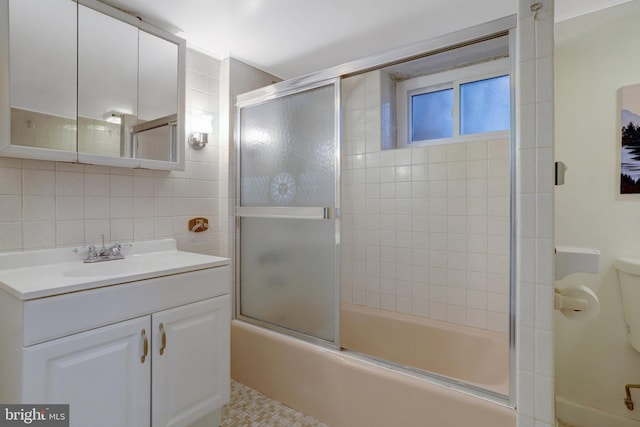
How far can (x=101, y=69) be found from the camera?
1660 mm

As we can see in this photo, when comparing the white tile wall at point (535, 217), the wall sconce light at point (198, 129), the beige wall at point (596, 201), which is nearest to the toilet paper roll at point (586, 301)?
the white tile wall at point (535, 217)

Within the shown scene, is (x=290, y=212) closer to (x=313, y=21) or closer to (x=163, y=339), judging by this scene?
(x=163, y=339)

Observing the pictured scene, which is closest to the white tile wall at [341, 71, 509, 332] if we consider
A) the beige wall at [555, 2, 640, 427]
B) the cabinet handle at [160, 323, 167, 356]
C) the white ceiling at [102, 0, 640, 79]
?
the beige wall at [555, 2, 640, 427]

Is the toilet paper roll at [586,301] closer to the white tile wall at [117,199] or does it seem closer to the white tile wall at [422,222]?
the white tile wall at [422,222]

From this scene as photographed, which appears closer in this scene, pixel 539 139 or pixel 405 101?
pixel 539 139

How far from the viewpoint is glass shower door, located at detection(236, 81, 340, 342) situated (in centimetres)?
186

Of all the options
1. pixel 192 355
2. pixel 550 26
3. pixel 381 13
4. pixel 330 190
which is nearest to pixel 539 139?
pixel 550 26

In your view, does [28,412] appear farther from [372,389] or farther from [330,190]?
[330,190]

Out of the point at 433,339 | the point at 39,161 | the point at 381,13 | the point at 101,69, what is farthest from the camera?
the point at 433,339

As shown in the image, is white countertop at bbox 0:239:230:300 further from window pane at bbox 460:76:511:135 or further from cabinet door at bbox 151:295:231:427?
window pane at bbox 460:76:511:135

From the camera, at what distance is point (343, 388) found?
171cm

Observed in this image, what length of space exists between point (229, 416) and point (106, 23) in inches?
88.2

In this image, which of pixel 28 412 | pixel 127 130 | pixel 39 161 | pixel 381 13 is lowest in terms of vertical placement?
pixel 28 412

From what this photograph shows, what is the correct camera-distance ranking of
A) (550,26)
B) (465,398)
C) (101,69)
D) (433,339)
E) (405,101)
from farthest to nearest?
1. (405,101)
2. (433,339)
3. (101,69)
4. (465,398)
5. (550,26)
